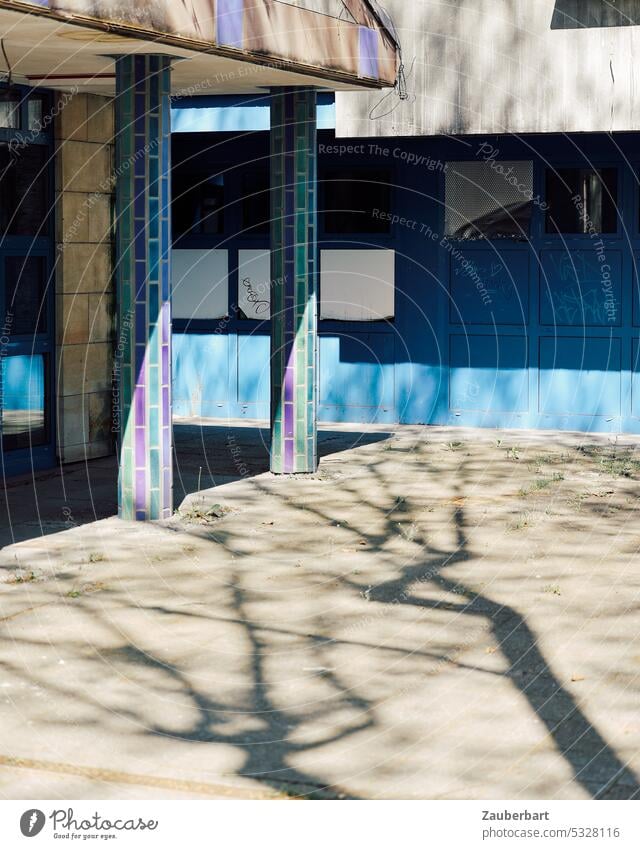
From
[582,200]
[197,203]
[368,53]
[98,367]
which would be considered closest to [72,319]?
[98,367]

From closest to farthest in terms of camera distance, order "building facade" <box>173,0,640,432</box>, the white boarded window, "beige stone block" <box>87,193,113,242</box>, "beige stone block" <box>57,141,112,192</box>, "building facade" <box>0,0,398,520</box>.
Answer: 1. "building facade" <box>0,0,398,520</box>
2. "beige stone block" <box>57,141,112,192</box>
3. "beige stone block" <box>87,193,113,242</box>
4. "building facade" <box>173,0,640,432</box>
5. the white boarded window

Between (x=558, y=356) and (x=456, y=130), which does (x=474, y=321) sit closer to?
(x=558, y=356)

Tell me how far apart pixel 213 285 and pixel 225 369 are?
962mm

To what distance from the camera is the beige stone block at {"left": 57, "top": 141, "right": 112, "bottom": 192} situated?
40.6ft

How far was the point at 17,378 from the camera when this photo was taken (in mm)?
11945

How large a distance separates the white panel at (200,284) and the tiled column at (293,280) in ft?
13.5

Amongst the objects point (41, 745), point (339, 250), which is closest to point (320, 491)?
point (339, 250)

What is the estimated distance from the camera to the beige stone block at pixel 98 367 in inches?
506

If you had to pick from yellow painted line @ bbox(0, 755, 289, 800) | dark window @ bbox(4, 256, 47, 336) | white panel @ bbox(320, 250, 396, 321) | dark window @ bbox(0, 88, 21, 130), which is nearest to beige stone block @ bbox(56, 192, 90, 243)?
dark window @ bbox(4, 256, 47, 336)

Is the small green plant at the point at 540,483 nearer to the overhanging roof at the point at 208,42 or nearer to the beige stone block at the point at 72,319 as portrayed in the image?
the overhanging roof at the point at 208,42

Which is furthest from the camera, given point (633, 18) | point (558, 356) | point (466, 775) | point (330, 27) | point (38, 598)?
point (558, 356)

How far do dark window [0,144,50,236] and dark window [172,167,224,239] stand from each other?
3925 mm

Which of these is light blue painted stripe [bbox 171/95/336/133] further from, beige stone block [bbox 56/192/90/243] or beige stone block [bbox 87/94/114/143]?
beige stone block [bbox 56/192/90/243]

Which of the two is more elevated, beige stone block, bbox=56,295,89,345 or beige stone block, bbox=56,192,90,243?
beige stone block, bbox=56,192,90,243
